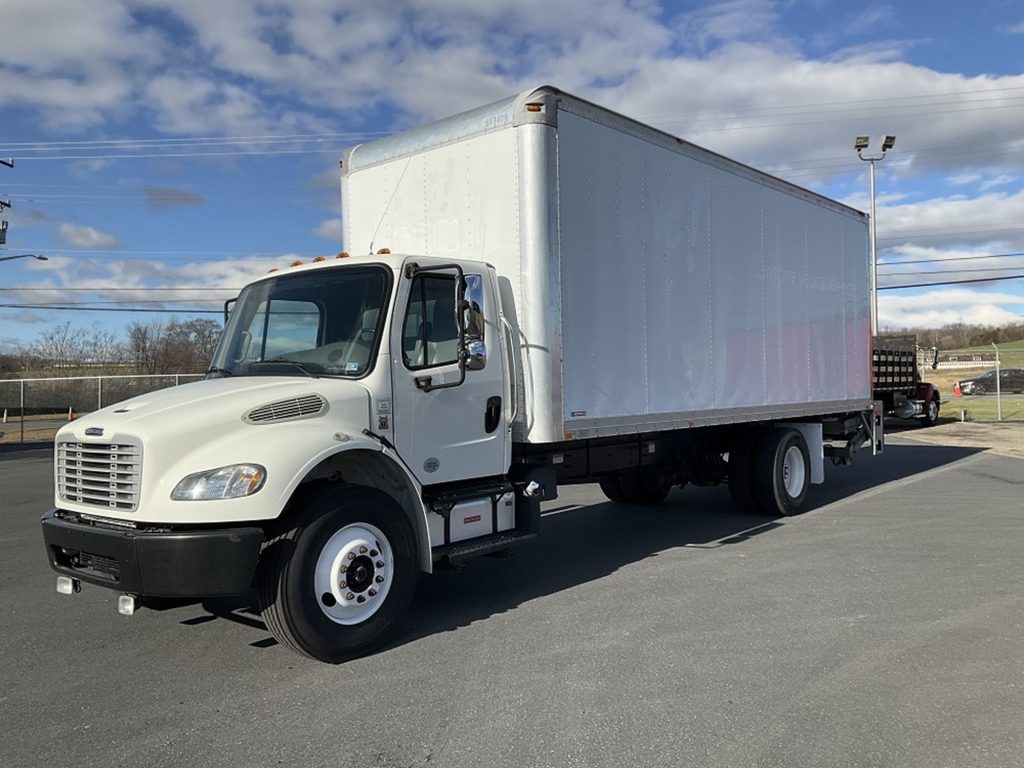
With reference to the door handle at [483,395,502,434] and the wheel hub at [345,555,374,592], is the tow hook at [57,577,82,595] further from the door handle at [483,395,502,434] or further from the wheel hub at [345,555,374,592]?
the door handle at [483,395,502,434]

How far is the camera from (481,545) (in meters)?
A: 5.98

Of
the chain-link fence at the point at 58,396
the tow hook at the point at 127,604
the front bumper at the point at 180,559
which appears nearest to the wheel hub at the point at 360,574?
the front bumper at the point at 180,559

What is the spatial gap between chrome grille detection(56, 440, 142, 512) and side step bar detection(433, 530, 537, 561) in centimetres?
203

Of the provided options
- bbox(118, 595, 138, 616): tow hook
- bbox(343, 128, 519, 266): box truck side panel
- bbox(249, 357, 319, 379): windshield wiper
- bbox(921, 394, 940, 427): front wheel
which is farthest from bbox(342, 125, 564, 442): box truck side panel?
bbox(921, 394, 940, 427): front wheel

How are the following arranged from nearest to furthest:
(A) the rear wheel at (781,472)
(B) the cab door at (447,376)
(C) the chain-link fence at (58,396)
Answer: (B) the cab door at (447,376)
(A) the rear wheel at (781,472)
(C) the chain-link fence at (58,396)

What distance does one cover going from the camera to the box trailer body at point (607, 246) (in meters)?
6.39

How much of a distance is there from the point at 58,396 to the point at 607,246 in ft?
119

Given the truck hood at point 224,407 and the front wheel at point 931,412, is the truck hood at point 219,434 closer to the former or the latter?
the truck hood at point 224,407

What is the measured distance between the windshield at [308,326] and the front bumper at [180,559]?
1344mm

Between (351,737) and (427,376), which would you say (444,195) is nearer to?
(427,376)

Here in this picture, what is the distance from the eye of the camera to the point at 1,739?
4000mm

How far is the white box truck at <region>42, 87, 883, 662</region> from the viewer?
15.5 feet

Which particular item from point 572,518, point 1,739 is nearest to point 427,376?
point 1,739

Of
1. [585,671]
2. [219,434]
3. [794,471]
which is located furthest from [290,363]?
[794,471]
